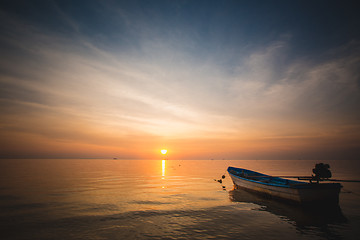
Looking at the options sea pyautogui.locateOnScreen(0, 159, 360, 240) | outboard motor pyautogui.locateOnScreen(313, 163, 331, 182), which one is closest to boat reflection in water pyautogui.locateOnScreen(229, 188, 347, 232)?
sea pyautogui.locateOnScreen(0, 159, 360, 240)

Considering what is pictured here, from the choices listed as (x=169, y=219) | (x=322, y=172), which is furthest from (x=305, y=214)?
(x=169, y=219)

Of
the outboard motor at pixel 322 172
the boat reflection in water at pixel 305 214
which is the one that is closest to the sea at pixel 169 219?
the boat reflection in water at pixel 305 214

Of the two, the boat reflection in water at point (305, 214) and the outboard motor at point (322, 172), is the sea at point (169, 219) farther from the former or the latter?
the outboard motor at point (322, 172)

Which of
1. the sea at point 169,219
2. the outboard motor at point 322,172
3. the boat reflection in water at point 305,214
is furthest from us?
the outboard motor at point 322,172

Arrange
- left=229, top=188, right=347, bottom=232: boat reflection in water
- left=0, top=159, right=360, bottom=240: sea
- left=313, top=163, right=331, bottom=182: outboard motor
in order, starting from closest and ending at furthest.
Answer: left=0, top=159, right=360, bottom=240: sea, left=229, top=188, right=347, bottom=232: boat reflection in water, left=313, top=163, right=331, bottom=182: outboard motor

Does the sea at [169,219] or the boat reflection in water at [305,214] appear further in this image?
the boat reflection in water at [305,214]

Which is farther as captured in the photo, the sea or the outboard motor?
the outboard motor

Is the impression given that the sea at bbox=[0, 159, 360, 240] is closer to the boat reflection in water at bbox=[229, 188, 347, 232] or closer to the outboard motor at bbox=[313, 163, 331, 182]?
the boat reflection in water at bbox=[229, 188, 347, 232]

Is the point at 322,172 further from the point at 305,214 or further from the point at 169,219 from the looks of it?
the point at 169,219

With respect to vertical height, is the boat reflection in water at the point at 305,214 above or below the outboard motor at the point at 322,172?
below

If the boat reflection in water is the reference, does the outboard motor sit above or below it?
above

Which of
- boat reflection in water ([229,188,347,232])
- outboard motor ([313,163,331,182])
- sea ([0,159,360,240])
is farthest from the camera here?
outboard motor ([313,163,331,182])

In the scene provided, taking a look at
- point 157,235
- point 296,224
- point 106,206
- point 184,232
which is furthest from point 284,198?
point 106,206

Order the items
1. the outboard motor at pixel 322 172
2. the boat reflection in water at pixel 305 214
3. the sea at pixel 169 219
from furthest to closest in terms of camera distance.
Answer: the outboard motor at pixel 322 172
the boat reflection in water at pixel 305 214
the sea at pixel 169 219
